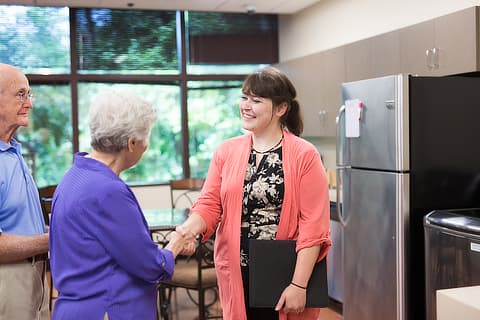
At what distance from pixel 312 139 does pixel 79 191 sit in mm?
4690

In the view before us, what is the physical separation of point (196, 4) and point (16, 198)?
161 inches

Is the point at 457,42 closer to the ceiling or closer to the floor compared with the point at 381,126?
closer to the ceiling

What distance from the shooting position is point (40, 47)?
5941mm

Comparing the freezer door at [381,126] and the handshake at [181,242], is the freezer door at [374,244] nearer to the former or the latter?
the freezer door at [381,126]

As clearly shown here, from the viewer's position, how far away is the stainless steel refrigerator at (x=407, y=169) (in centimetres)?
339

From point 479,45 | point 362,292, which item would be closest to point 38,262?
point 362,292

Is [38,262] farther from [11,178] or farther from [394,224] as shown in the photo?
[394,224]

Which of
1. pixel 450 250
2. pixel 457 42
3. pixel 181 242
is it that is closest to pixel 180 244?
pixel 181 242

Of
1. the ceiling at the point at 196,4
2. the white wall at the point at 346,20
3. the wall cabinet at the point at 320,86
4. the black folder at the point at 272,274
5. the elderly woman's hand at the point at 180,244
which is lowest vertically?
the black folder at the point at 272,274

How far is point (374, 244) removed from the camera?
3.62 meters

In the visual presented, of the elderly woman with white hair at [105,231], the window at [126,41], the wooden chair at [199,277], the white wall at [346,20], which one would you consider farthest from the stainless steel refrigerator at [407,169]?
the window at [126,41]

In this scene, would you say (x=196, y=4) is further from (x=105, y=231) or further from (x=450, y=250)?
(x=105, y=231)

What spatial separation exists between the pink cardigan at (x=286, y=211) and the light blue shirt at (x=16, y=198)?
579mm

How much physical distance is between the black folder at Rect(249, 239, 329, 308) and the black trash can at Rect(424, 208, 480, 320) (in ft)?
3.91
